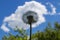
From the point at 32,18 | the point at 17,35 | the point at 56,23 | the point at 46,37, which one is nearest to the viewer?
the point at 32,18

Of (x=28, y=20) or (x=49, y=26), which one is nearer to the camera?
(x=28, y=20)

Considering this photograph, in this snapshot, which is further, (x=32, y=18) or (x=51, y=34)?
(x=51, y=34)

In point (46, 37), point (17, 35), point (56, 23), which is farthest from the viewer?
point (17, 35)

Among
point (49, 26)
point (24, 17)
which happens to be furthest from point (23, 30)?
point (24, 17)

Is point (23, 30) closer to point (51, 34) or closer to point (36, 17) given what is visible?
point (51, 34)

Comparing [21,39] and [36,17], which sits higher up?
[36,17]

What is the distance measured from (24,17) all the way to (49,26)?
12.7 metres

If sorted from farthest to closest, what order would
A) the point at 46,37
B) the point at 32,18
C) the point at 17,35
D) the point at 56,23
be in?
the point at 17,35 < the point at 56,23 < the point at 46,37 < the point at 32,18

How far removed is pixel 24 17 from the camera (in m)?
16.9

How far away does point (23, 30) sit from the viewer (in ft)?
Answer: 103

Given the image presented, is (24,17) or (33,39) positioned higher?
(24,17)

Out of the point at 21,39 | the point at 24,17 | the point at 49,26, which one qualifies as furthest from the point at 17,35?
the point at 24,17

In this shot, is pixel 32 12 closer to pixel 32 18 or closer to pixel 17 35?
pixel 32 18

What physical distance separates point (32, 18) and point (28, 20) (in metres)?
0.27
